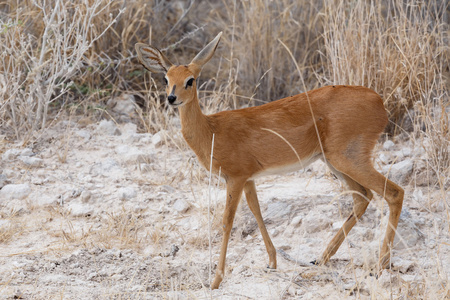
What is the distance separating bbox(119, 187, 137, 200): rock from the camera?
5.69 meters

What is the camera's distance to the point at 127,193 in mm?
5719

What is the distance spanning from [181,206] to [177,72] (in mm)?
1660

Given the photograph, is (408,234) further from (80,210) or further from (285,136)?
(80,210)

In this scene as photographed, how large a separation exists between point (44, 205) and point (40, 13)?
2393 mm

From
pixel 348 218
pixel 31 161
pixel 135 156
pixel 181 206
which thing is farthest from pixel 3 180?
pixel 348 218

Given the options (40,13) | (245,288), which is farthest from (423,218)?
(40,13)

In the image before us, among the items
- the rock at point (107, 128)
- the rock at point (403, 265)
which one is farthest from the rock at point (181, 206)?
the rock at point (403, 265)

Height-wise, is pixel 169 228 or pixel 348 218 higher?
pixel 348 218

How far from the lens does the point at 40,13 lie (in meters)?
6.89

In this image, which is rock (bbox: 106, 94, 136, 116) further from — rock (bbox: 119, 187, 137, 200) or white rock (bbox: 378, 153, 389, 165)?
white rock (bbox: 378, 153, 389, 165)

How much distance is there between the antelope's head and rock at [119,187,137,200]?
160 cm

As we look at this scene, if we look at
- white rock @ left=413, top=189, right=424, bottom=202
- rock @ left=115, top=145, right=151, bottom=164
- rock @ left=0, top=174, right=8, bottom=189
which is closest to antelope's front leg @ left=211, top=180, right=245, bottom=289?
white rock @ left=413, top=189, right=424, bottom=202

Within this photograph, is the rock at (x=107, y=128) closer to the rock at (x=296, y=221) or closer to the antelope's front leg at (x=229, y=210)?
the rock at (x=296, y=221)

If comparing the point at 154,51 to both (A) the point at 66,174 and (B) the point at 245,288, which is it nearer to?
(B) the point at 245,288
